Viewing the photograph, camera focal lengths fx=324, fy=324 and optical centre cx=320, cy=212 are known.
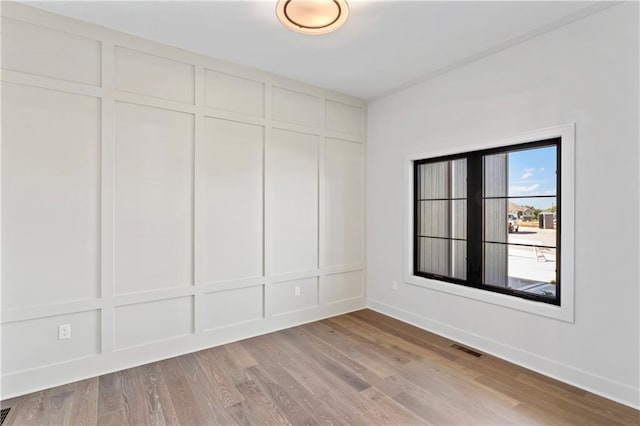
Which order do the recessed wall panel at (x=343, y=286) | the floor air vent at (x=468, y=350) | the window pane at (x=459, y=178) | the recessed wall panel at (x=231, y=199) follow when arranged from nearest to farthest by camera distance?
the floor air vent at (x=468, y=350)
the recessed wall panel at (x=231, y=199)
the window pane at (x=459, y=178)
the recessed wall panel at (x=343, y=286)

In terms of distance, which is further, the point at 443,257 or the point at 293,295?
the point at 293,295

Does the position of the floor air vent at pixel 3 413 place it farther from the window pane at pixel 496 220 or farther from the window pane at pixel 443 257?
the window pane at pixel 496 220

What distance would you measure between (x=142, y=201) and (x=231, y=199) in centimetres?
85

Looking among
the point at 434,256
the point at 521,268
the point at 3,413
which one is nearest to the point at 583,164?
the point at 521,268

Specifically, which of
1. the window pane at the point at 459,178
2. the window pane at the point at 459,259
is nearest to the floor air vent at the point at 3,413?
the window pane at the point at 459,259

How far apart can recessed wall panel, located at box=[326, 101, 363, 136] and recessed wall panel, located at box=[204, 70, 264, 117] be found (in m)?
1.00

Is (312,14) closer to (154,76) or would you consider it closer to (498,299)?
(154,76)

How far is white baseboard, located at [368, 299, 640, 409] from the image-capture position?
7.79ft

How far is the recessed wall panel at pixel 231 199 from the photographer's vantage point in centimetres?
335

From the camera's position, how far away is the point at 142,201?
118 inches

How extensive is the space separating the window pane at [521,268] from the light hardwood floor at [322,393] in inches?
29.0

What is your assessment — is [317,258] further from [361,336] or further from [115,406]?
[115,406]

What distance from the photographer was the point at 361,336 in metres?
3.62

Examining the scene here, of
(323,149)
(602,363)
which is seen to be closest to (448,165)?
(323,149)
